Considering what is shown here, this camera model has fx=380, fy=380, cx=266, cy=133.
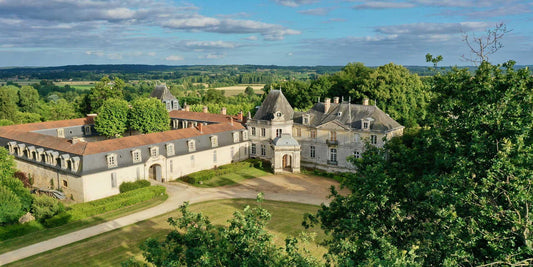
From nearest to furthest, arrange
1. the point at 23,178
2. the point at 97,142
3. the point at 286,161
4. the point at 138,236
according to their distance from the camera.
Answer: the point at 138,236
the point at 97,142
the point at 23,178
the point at 286,161

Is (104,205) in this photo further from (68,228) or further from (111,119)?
(111,119)

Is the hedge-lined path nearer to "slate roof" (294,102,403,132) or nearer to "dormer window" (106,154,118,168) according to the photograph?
"dormer window" (106,154,118,168)

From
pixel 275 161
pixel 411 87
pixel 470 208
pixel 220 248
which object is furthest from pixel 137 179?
pixel 411 87

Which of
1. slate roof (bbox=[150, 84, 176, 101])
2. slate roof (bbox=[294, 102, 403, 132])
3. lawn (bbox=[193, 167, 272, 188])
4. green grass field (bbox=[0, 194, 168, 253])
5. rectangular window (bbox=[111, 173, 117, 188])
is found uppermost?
slate roof (bbox=[150, 84, 176, 101])

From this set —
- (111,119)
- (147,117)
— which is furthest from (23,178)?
(147,117)

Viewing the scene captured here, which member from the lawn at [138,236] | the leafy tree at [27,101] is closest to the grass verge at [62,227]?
the lawn at [138,236]

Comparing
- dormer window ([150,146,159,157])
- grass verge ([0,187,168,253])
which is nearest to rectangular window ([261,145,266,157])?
dormer window ([150,146,159,157])
